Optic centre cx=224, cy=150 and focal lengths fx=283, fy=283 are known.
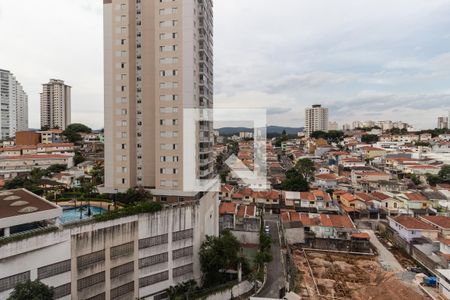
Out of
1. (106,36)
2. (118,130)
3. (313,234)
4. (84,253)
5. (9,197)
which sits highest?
(106,36)

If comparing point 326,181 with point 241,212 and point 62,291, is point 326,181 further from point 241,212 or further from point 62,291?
point 62,291

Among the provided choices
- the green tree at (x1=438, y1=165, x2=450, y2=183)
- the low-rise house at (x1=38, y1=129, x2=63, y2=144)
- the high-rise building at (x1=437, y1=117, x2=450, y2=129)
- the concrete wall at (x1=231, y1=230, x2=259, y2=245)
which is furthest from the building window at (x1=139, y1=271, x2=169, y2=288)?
the high-rise building at (x1=437, y1=117, x2=450, y2=129)

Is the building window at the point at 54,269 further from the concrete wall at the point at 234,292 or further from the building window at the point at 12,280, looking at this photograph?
the concrete wall at the point at 234,292

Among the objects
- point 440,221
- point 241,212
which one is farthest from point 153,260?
point 440,221

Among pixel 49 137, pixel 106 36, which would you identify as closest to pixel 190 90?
pixel 106 36

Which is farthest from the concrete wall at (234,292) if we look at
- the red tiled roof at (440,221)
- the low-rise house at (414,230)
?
Result: the red tiled roof at (440,221)

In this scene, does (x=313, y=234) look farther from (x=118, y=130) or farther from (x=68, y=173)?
(x=68, y=173)
